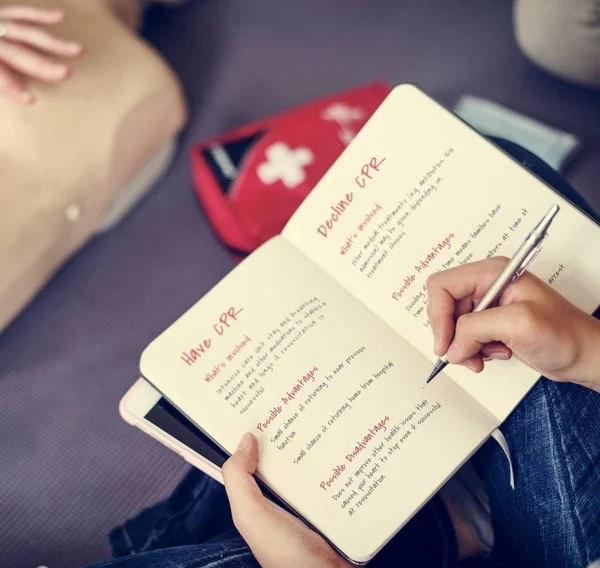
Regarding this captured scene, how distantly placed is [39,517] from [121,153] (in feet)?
1.87

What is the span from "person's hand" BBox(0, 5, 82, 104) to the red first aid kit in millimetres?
280

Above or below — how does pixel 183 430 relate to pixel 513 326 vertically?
below

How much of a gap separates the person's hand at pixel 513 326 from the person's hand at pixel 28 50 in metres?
0.63

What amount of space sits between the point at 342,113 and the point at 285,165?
0.52 feet

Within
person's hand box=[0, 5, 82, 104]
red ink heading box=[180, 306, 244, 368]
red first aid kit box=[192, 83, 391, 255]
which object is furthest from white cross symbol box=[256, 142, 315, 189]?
red ink heading box=[180, 306, 244, 368]

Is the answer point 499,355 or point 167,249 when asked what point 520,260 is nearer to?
point 499,355

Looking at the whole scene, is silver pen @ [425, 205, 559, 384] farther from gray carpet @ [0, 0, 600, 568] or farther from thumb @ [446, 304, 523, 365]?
gray carpet @ [0, 0, 600, 568]

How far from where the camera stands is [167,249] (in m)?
1.10

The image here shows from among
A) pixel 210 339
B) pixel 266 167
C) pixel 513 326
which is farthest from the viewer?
pixel 266 167

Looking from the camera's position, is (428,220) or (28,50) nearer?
(428,220)

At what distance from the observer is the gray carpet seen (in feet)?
3.03

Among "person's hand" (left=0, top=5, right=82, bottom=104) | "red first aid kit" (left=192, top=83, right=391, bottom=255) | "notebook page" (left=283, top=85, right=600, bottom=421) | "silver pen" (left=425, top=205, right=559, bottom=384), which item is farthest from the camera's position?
"red first aid kit" (left=192, top=83, right=391, bottom=255)

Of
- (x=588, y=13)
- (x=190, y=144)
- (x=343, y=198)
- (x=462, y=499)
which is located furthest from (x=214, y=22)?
(x=462, y=499)

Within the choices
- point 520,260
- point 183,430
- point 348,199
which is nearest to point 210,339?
point 183,430
